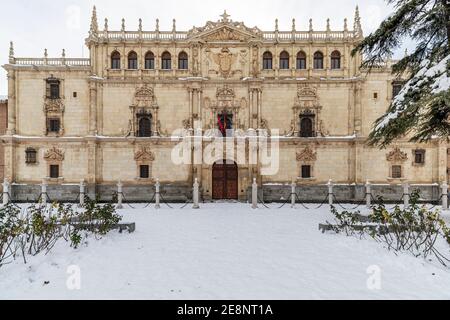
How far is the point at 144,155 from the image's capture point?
2197 cm

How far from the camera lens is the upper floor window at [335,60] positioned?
22.1 metres

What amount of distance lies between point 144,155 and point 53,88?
31.4 ft

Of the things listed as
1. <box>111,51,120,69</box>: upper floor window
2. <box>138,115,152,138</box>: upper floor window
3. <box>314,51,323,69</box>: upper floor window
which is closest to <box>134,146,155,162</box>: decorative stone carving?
<box>138,115,152,138</box>: upper floor window

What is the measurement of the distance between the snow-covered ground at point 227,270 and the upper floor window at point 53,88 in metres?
18.1

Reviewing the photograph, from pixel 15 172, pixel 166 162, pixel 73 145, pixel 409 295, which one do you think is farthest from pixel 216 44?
pixel 409 295

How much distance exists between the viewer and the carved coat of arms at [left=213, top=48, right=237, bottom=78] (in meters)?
21.9

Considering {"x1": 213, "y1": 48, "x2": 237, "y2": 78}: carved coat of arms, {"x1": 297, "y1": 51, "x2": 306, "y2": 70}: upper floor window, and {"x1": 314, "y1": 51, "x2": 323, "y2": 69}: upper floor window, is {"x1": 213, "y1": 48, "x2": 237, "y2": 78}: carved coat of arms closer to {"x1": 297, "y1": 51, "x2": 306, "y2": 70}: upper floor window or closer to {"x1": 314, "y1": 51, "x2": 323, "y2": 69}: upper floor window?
{"x1": 297, "y1": 51, "x2": 306, "y2": 70}: upper floor window

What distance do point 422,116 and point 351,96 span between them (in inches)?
506

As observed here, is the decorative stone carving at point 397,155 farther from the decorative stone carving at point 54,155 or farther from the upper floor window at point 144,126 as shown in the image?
the decorative stone carving at point 54,155

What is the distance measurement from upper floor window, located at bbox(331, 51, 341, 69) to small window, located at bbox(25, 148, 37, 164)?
26124 millimetres

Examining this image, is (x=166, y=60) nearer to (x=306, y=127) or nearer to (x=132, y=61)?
(x=132, y=61)

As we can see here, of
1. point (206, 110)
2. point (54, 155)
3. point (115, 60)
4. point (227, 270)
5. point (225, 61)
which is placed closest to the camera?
point (227, 270)

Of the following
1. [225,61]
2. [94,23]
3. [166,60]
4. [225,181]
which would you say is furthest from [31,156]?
[225,61]

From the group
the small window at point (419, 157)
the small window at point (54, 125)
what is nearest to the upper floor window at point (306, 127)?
the small window at point (419, 157)
